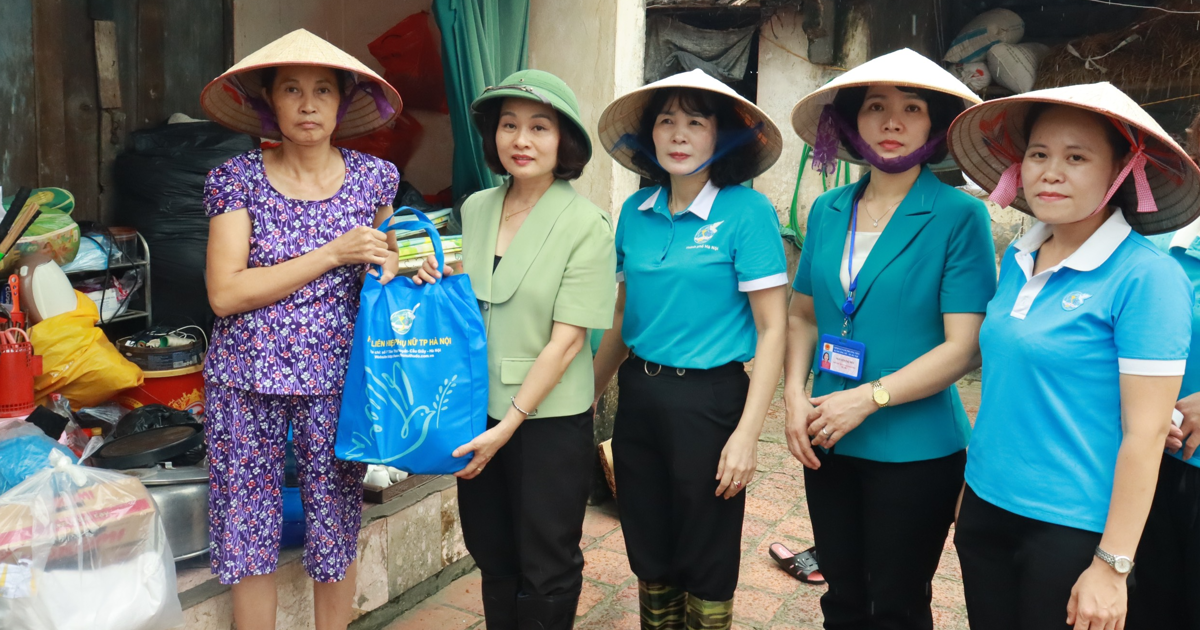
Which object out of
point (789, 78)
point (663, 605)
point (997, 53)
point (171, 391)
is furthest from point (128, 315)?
point (997, 53)

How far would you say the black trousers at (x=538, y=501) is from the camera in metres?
2.36

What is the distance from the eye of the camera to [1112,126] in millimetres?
1812

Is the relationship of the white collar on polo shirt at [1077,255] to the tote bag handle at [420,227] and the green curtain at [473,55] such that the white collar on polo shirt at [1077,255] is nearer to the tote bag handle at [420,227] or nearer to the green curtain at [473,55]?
the tote bag handle at [420,227]

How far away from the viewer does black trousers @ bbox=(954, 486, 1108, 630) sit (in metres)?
1.76

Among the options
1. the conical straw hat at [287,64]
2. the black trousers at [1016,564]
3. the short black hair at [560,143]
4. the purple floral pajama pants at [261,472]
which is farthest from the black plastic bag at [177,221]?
the black trousers at [1016,564]

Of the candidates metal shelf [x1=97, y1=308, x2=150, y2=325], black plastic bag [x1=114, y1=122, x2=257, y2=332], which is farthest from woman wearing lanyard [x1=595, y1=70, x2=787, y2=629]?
metal shelf [x1=97, y1=308, x2=150, y2=325]

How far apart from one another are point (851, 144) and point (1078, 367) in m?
0.94

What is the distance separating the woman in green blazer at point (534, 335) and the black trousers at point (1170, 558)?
4.47ft

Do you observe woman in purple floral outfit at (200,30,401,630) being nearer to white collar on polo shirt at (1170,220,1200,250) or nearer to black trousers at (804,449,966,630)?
black trousers at (804,449,966,630)

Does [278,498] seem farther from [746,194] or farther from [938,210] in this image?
[938,210]

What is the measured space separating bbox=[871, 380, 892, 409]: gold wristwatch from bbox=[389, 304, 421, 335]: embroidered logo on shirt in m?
1.14

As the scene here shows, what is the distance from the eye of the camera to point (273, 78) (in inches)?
90.8

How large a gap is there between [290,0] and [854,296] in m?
4.06

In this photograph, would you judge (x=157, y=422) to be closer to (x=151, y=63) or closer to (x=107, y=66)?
(x=107, y=66)
